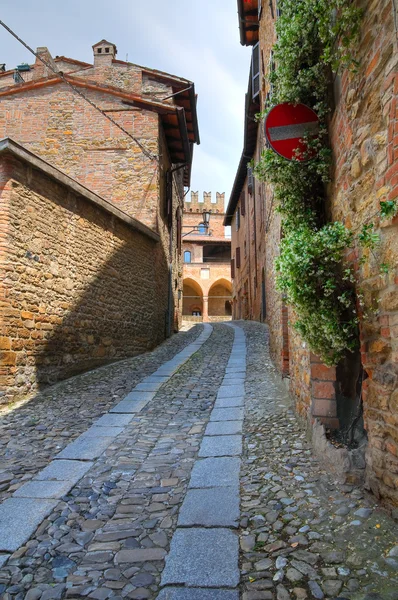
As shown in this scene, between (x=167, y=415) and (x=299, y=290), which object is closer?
(x=299, y=290)

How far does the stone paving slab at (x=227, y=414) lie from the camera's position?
4.51m

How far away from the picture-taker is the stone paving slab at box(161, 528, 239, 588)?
195 centimetres

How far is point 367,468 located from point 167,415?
2.69 metres

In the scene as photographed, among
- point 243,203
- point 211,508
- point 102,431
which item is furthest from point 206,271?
point 211,508

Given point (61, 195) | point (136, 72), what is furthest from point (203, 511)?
point (136, 72)

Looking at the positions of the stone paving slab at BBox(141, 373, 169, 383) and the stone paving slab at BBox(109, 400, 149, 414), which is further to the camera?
the stone paving slab at BBox(141, 373, 169, 383)

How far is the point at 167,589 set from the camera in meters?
1.90

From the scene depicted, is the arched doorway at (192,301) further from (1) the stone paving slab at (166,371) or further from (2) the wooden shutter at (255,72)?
(1) the stone paving slab at (166,371)

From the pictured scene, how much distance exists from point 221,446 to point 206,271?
91.9 ft

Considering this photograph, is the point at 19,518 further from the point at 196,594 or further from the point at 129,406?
the point at 129,406

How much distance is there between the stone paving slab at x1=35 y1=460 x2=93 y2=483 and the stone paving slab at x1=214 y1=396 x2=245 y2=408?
1960mm

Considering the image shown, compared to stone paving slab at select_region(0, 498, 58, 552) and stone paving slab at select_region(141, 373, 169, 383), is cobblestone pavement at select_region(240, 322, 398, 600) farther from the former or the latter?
stone paving slab at select_region(141, 373, 169, 383)

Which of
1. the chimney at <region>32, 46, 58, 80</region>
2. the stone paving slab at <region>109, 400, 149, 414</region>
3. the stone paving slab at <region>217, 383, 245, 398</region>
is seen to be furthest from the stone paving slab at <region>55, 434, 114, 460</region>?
the chimney at <region>32, 46, 58, 80</region>

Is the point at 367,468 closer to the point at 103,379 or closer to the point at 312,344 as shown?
the point at 312,344
